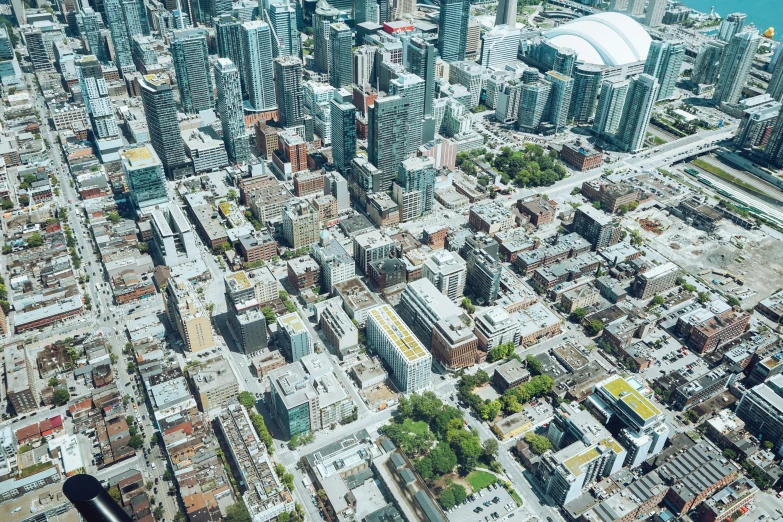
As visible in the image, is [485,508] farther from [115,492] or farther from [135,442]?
[135,442]

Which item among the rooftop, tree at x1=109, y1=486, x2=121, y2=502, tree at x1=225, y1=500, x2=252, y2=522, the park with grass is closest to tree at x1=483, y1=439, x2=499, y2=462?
the park with grass

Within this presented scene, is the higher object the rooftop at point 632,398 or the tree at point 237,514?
the rooftop at point 632,398

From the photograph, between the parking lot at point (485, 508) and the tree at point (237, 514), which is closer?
the tree at point (237, 514)

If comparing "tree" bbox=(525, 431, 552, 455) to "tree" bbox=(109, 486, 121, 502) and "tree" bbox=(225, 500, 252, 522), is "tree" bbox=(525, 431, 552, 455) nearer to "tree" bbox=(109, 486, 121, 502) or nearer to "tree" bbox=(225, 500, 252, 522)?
"tree" bbox=(225, 500, 252, 522)

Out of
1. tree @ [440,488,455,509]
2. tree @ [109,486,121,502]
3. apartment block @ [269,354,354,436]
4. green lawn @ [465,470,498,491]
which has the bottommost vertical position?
green lawn @ [465,470,498,491]

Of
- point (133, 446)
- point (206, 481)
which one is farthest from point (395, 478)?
point (133, 446)

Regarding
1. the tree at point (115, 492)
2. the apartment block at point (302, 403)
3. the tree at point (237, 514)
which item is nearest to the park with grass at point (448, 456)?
the apartment block at point (302, 403)

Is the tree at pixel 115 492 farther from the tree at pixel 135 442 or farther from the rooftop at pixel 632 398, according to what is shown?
the rooftop at pixel 632 398
